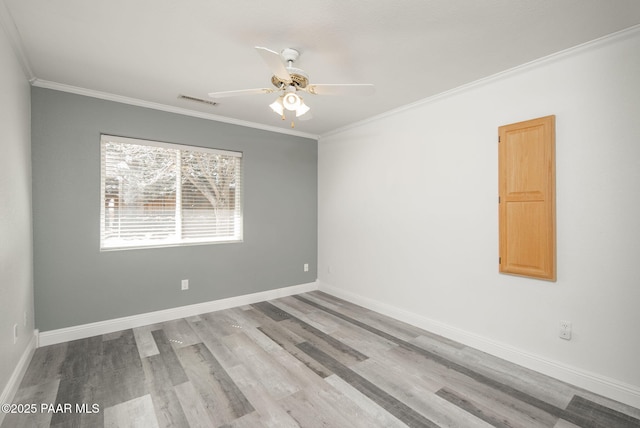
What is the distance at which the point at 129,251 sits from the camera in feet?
11.2

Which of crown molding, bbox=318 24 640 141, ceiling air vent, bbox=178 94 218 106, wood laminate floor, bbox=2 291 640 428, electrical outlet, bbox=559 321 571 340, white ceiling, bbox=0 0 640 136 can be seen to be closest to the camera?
white ceiling, bbox=0 0 640 136

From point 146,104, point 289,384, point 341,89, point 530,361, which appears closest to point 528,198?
point 530,361

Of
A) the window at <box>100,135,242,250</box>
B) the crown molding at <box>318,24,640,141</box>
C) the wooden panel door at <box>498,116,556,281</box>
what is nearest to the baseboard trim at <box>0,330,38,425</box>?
the window at <box>100,135,242,250</box>

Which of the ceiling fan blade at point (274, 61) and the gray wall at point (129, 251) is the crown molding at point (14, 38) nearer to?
the gray wall at point (129, 251)

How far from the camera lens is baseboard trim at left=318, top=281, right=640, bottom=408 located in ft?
7.00

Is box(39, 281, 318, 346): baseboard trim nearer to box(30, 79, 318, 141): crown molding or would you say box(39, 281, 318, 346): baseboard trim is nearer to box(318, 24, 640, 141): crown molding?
box(30, 79, 318, 141): crown molding

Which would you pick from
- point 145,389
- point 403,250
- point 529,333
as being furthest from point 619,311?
point 145,389

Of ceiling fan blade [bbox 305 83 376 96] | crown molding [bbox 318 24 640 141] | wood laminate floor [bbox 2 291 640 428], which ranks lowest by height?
wood laminate floor [bbox 2 291 640 428]

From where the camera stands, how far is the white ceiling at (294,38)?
1.86 m

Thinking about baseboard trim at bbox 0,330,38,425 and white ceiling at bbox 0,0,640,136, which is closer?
white ceiling at bbox 0,0,640,136

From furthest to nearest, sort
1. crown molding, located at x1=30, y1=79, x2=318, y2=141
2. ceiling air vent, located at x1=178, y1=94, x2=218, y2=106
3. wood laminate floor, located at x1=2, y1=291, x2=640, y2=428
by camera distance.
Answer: ceiling air vent, located at x1=178, y1=94, x2=218, y2=106
crown molding, located at x1=30, y1=79, x2=318, y2=141
wood laminate floor, located at x1=2, y1=291, x2=640, y2=428

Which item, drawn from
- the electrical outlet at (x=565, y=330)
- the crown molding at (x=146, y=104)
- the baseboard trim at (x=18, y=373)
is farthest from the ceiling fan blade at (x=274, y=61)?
the electrical outlet at (x=565, y=330)

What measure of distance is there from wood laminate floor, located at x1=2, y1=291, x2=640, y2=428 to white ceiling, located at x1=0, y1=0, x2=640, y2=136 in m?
2.63

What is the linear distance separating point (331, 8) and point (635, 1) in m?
1.82
